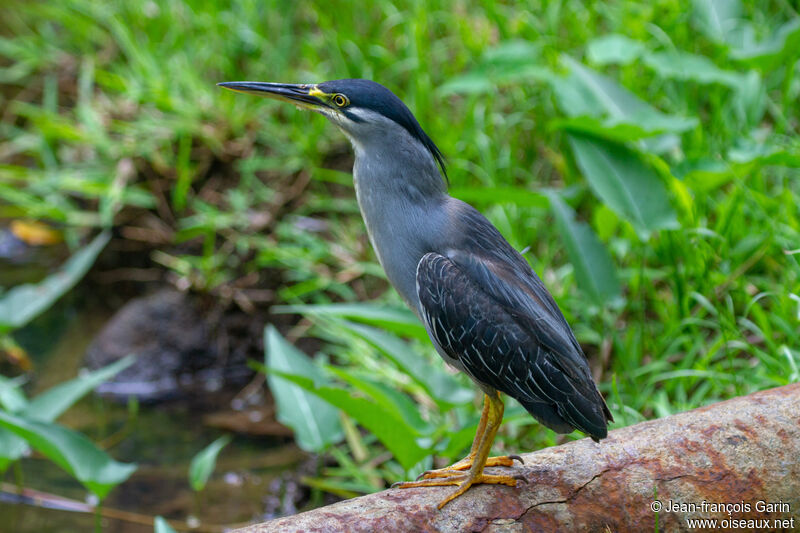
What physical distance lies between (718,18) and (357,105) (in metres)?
2.89

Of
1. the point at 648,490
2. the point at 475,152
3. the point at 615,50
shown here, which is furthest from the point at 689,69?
the point at 648,490

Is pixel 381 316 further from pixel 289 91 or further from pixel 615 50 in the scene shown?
pixel 615 50

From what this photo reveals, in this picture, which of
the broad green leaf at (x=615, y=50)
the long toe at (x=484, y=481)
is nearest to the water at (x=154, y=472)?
the long toe at (x=484, y=481)

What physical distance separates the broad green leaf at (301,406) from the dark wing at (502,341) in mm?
1088

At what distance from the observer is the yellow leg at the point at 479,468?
7.63 ft

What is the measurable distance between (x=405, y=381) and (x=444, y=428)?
77cm

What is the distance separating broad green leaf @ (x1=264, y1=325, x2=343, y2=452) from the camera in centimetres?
341

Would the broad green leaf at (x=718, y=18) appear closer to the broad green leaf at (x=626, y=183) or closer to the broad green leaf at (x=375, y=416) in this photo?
the broad green leaf at (x=626, y=183)

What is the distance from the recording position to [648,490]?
2.23m

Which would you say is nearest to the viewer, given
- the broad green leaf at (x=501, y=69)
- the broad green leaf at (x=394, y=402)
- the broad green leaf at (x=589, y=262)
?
the broad green leaf at (x=394, y=402)

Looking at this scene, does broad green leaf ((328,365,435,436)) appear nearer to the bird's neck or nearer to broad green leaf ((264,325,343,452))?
broad green leaf ((264,325,343,452))

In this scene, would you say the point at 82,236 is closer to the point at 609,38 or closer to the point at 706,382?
the point at 609,38

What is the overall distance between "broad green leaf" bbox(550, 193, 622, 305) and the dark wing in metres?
1.08

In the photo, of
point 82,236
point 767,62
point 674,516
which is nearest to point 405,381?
point 674,516
